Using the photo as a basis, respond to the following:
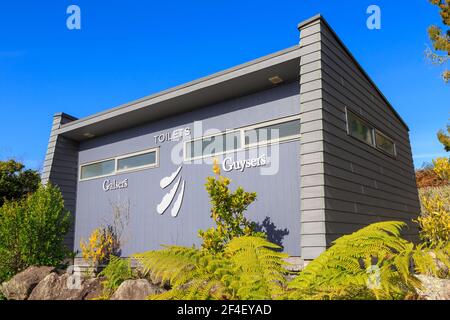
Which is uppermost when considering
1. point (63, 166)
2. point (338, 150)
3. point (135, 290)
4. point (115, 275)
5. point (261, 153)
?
point (63, 166)

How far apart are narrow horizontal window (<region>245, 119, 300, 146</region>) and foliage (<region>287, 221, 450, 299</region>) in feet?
14.1

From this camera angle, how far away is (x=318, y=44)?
663cm

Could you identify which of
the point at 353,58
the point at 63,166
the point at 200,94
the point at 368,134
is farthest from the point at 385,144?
the point at 63,166

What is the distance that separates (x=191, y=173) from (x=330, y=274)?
20.7ft

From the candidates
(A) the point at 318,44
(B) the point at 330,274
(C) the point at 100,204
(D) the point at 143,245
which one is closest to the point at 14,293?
(D) the point at 143,245

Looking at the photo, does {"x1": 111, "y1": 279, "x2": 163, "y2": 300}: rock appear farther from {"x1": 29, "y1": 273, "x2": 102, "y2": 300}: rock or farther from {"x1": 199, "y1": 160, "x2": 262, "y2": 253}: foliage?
{"x1": 199, "y1": 160, "x2": 262, "y2": 253}: foliage

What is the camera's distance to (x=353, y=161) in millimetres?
7555

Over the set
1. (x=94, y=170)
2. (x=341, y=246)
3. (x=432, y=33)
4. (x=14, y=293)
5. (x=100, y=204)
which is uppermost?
(x=432, y=33)

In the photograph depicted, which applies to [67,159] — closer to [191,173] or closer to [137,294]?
[191,173]

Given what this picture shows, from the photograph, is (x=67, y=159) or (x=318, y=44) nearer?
(x=318, y=44)

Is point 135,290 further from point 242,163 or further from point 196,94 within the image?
point 196,94

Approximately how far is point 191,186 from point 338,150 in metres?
3.90

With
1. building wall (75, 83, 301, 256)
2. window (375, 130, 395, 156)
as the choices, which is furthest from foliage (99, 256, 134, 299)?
window (375, 130, 395, 156)

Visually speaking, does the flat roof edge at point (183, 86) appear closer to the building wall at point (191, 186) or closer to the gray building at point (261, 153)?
the gray building at point (261, 153)
